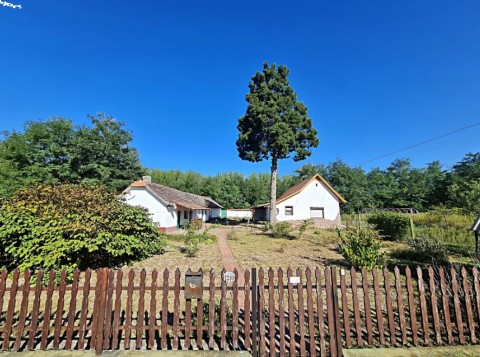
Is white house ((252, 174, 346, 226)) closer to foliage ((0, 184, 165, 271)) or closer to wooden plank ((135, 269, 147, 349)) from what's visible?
foliage ((0, 184, 165, 271))

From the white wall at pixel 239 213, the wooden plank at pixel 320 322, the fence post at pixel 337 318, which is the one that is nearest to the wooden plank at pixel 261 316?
the wooden plank at pixel 320 322

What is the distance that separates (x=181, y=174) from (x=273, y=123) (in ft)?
127

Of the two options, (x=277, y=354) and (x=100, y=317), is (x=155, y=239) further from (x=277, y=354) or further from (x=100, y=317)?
(x=277, y=354)

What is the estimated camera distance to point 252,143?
82.5ft

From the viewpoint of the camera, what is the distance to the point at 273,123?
77.7ft

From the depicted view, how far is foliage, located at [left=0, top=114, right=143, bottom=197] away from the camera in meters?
26.5

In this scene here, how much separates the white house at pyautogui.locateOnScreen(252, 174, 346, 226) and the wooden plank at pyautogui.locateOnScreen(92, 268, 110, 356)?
26354 millimetres

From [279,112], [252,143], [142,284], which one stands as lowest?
[142,284]

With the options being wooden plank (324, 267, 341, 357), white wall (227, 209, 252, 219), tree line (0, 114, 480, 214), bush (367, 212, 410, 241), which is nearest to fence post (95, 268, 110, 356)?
wooden plank (324, 267, 341, 357)

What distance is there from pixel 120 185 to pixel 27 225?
88.7 ft

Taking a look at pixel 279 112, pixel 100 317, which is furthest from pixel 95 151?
pixel 100 317

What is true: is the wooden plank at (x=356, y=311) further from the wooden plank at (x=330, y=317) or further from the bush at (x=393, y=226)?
the bush at (x=393, y=226)

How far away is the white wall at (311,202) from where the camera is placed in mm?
29109

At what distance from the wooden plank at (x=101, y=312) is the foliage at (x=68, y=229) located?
346cm
